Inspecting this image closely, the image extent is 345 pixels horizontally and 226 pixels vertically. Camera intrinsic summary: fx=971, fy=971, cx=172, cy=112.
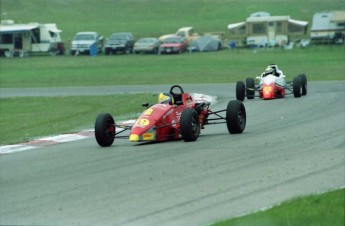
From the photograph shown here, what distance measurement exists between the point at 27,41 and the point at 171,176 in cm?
6034

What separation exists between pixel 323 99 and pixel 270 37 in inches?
1806

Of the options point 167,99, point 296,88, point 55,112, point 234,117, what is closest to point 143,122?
point 167,99

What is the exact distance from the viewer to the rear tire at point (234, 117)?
1836 centimetres

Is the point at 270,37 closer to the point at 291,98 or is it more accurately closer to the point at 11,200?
the point at 291,98

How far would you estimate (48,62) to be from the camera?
62.2 m

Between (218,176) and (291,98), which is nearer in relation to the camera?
(218,176)

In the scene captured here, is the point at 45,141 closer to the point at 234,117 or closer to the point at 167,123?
the point at 167,123

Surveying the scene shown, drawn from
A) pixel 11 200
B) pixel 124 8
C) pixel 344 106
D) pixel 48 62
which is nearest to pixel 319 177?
pixel 11 200

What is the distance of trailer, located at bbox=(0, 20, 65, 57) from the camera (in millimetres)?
71938

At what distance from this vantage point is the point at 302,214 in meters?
9.91

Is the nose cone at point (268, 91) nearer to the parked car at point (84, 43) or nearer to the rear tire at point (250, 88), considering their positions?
Answer: the rear tire at point (250, 88)

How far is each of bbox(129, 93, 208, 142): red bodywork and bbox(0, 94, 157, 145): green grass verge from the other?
3.66 m

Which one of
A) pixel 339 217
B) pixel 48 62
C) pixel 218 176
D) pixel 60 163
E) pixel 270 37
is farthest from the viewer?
pixel 270 37

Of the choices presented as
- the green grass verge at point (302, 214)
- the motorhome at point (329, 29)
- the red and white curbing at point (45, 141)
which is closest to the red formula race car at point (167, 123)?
the red and white curbing at point (45, 141)
